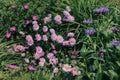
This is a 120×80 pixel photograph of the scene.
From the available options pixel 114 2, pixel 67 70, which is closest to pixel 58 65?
pixel 67 70

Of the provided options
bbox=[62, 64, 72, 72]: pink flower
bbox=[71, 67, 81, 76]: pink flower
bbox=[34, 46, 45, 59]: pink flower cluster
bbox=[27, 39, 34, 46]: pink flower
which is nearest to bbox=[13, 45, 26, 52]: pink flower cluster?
bbox=[27, 39, 34, 46]: pink flower

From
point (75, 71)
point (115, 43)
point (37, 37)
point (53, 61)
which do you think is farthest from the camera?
point (37, 37)

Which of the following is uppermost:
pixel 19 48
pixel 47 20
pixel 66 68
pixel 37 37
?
pixel 47 20

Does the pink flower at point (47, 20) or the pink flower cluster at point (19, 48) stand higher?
the pink flower at point (47, 20)

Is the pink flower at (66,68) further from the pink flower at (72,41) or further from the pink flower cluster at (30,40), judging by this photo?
the pink flower cluster at (30,40)

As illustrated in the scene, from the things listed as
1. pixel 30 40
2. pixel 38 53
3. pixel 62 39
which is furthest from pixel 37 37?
pixel 62 39

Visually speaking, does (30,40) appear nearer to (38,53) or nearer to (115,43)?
(38,53)

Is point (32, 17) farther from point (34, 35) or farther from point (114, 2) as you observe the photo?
point (114, 2)

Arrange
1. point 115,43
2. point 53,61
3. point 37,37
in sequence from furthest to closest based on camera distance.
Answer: point 37,37
point 53,61
point 115,43

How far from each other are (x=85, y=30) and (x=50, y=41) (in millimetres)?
501

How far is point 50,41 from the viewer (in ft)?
15.4

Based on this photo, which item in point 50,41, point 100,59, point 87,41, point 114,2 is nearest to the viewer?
→ point 100,59

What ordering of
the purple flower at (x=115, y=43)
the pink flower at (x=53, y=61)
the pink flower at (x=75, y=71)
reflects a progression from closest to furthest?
1. the purple flower at (x=115, y=43)
2. the pink flower at (x=75, y=71)
3. the pink flower at (x=53, y=61)

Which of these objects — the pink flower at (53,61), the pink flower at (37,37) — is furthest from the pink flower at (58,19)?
the pink flower at (53,61)
